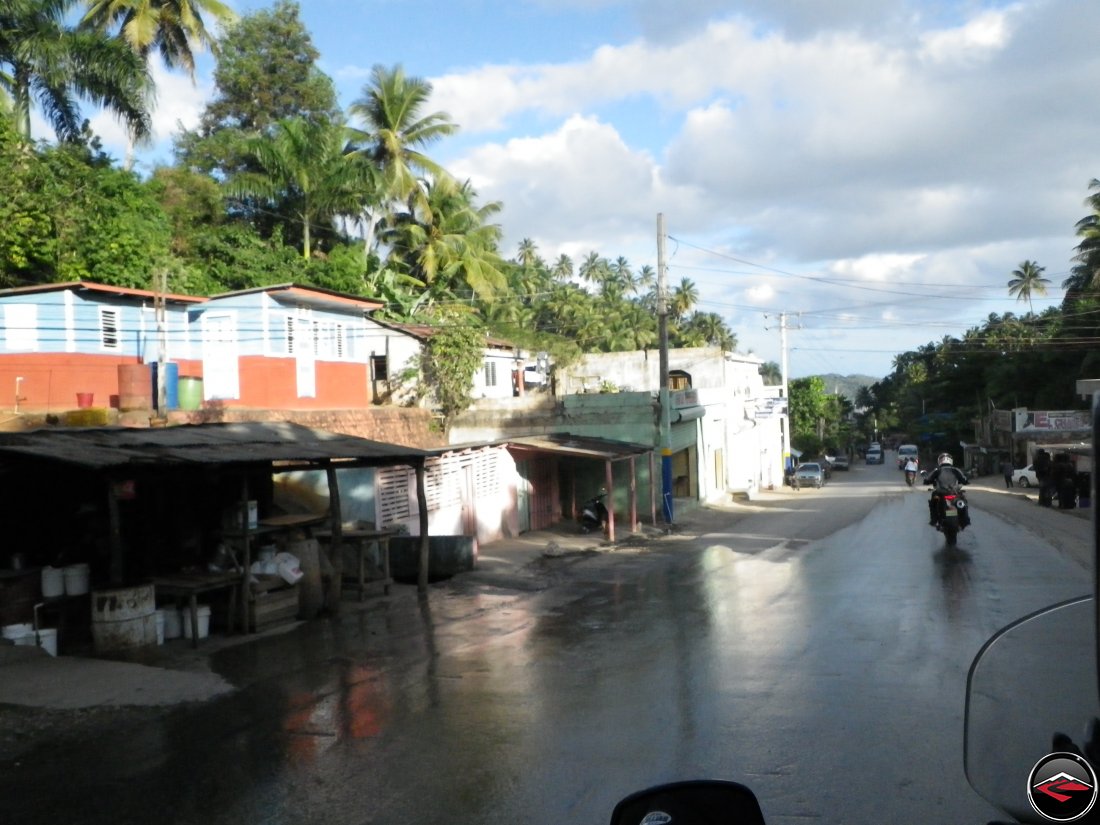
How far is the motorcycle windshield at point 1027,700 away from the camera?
2744 millimetres

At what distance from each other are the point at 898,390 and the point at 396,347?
Result: 93.7 meters

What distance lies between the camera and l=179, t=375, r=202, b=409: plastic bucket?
24375 millimetres

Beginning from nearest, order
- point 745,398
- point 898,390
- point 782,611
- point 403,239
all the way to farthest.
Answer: point 782,611
point 403,239
point 745,398
point 898,390

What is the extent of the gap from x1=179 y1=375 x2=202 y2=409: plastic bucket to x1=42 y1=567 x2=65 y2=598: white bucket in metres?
12.8

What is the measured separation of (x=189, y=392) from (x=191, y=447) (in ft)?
41.5

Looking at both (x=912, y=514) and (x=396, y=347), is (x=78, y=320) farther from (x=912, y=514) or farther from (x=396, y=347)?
(x=912, y=514)

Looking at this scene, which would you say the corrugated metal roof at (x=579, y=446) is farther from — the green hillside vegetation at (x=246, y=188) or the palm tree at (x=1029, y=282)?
the palm tree at (x=1029, y=282)

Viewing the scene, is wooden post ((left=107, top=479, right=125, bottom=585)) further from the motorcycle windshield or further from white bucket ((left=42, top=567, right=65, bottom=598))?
the motorcycle windshield

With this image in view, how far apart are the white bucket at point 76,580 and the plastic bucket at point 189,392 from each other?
1264cm

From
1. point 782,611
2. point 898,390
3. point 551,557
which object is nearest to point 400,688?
point 782,611

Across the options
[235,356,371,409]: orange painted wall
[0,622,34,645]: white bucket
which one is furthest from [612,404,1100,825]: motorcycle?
[235,356,371,409]: orange painted wall

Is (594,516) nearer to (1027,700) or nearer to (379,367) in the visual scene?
(379,367)

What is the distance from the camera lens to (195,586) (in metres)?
11.9

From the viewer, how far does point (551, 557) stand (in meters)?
21.9
